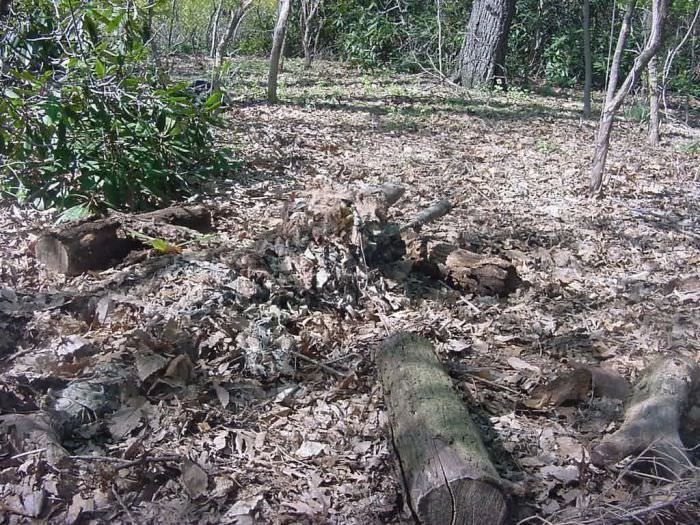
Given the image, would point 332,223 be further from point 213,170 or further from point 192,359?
point 213,170

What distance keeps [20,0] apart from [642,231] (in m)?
5.25

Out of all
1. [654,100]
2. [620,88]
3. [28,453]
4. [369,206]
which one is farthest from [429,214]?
[654,100]

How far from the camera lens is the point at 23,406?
9.21 feet

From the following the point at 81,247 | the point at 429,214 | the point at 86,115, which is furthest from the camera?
the point at 429,214

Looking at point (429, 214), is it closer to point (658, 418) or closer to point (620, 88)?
point (620, 88)

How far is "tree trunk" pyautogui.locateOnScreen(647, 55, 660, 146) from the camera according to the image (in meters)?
7.72

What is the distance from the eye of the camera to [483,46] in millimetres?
11227

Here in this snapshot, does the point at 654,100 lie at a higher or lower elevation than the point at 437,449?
higher

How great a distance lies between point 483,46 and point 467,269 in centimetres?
795

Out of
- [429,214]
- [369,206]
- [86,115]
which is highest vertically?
[86,115]

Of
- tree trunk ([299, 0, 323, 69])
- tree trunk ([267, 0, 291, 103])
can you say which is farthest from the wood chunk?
tree trunk ([299, 0, 323, 69])

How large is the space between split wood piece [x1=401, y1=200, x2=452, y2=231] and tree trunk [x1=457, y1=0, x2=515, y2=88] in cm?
654

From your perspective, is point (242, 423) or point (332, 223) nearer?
point (242, 423)

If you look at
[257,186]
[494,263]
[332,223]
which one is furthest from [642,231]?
[257,186]
